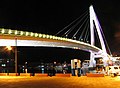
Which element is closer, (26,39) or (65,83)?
(65,83)

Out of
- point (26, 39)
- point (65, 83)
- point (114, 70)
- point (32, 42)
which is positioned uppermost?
point (32, 42)

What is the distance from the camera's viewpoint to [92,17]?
87.2 metres

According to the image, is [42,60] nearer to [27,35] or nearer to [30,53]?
[30,53]

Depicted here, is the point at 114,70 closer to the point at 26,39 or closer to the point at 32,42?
the point at 26,39

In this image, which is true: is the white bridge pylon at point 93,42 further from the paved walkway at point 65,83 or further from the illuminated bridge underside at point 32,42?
the paved walkway at point 65,83

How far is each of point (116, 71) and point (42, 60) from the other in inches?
3528

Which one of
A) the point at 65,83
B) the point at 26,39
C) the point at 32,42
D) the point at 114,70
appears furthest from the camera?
the point at 32,42

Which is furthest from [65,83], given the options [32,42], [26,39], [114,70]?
[32,42]

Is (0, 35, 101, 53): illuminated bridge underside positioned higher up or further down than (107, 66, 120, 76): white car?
higher up

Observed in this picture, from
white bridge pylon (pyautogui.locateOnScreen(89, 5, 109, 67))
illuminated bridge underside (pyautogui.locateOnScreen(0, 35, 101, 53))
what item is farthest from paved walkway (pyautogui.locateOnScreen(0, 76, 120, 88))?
white bridge pylon (pyautogui.locateOnScreen(89, 5, 109, 67))

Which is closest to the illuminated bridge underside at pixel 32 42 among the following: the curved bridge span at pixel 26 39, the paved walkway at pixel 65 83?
the curved bridge span at pixel 26 39

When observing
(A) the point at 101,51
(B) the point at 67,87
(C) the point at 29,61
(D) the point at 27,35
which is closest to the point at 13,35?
(D) the point at 27,35

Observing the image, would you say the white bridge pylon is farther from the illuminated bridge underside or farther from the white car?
the white car

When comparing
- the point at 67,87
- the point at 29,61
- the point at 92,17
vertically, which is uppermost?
the point at 92,17
